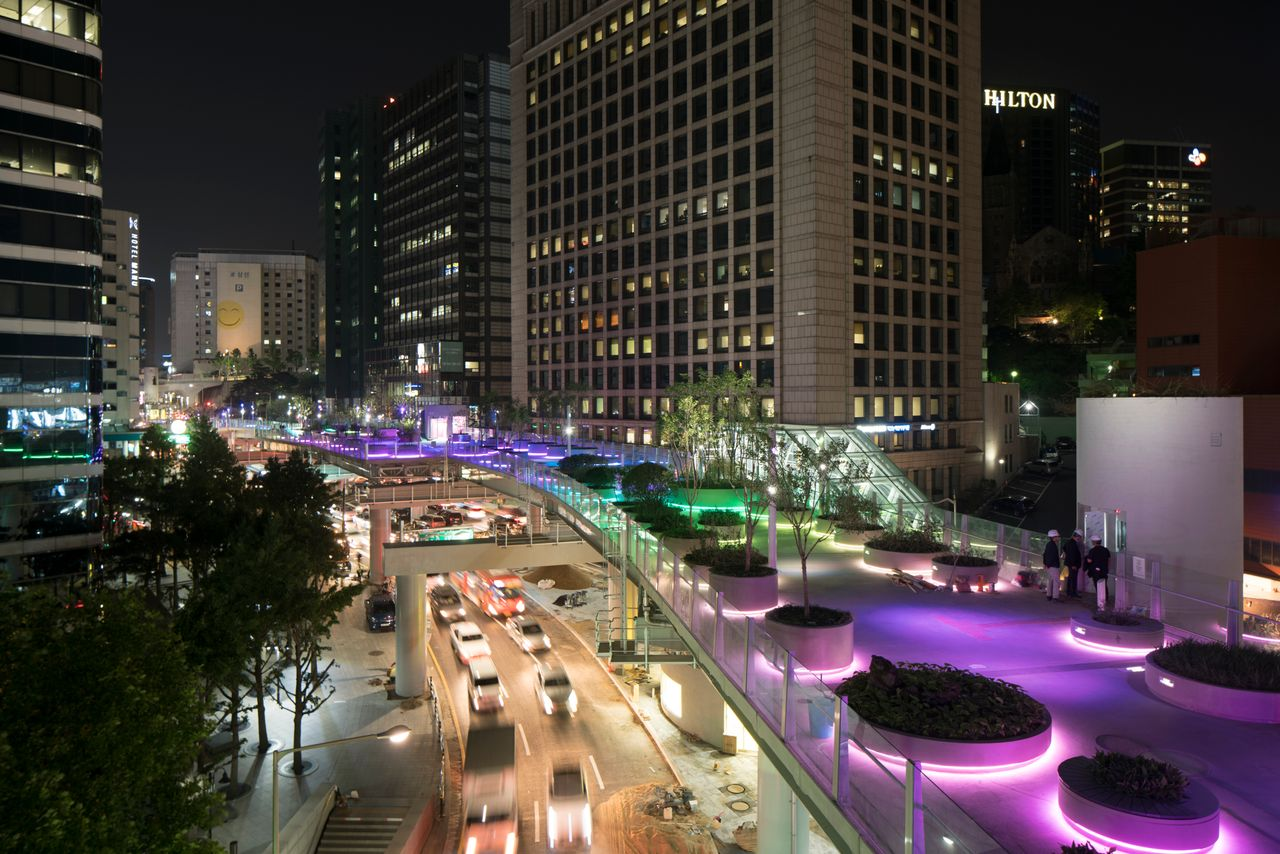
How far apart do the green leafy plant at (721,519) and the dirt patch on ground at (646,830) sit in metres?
9.24

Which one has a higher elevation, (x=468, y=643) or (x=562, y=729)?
(x=468, y=643)

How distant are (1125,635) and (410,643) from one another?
95.9ft

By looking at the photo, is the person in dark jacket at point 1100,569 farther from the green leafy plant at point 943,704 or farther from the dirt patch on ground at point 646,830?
the dirt patch on ground at point 646,830

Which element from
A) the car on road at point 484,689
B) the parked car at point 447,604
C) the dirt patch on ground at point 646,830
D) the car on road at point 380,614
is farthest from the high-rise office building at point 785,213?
the dirt patch on ground at point 646,830

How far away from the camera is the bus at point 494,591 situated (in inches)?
1861

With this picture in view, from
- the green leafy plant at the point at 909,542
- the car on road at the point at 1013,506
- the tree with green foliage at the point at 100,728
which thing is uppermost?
the green leafy plant at the point at 909,542

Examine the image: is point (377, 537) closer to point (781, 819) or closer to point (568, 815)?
point (568, 815)

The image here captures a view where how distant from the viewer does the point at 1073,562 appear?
19.6 m

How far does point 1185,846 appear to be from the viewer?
27.7 feet

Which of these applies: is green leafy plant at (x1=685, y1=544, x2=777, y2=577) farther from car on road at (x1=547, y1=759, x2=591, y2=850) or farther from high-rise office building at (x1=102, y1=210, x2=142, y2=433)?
high-rise office building at (x1=102, y1=210, x2=142, y2=433)

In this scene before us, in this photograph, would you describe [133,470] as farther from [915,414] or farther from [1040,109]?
[1040,109]

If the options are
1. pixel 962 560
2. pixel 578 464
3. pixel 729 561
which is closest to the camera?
pixel 729 561

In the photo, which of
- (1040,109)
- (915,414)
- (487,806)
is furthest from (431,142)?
(1040,109)

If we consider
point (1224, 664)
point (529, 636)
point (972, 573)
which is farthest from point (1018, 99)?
point (1224, 664)
